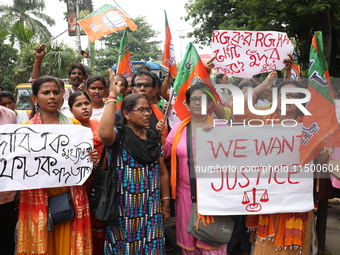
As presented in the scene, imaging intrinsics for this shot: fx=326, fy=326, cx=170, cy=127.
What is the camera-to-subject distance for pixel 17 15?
104ft

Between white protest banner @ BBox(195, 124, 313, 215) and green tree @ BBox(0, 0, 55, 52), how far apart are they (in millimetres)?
31075

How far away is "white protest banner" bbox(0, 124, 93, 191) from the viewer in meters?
2.42

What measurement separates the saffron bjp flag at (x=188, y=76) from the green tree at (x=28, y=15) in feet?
99.2

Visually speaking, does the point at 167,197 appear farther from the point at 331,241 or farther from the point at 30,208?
the point at 331,241

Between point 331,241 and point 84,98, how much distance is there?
10.4 feet

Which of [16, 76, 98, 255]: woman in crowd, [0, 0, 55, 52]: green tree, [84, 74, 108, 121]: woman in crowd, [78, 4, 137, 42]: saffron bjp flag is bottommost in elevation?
[16, 76, 98, 255]: woman in crowd

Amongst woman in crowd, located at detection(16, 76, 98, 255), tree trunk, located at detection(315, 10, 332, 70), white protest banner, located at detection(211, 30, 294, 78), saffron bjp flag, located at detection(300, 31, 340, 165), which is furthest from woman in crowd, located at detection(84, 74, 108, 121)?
tree trunk, located at detection(315, 10, 332, 70)

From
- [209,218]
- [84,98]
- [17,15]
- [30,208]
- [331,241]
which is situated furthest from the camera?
[17,15]

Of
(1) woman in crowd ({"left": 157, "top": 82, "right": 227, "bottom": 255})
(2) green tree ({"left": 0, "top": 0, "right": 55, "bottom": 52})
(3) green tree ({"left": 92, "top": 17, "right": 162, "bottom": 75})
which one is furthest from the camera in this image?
(3) green tree ({"left": 92, "top": 17, "right": 162, "bottom": 75})

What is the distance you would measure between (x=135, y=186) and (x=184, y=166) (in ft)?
1.57

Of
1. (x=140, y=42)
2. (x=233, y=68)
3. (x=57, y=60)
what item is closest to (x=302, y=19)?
(x=233, y=68)

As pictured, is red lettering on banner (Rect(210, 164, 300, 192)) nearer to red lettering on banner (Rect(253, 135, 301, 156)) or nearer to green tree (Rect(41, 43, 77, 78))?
red lettering on banner (Rect(253, 135, 301, 156))

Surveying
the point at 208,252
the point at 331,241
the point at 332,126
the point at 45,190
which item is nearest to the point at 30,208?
the point at 45,190

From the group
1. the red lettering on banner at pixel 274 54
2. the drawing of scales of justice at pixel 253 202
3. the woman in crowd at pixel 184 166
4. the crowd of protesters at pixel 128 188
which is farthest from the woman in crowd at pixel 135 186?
the red lettering on banner at pixel 274 54
